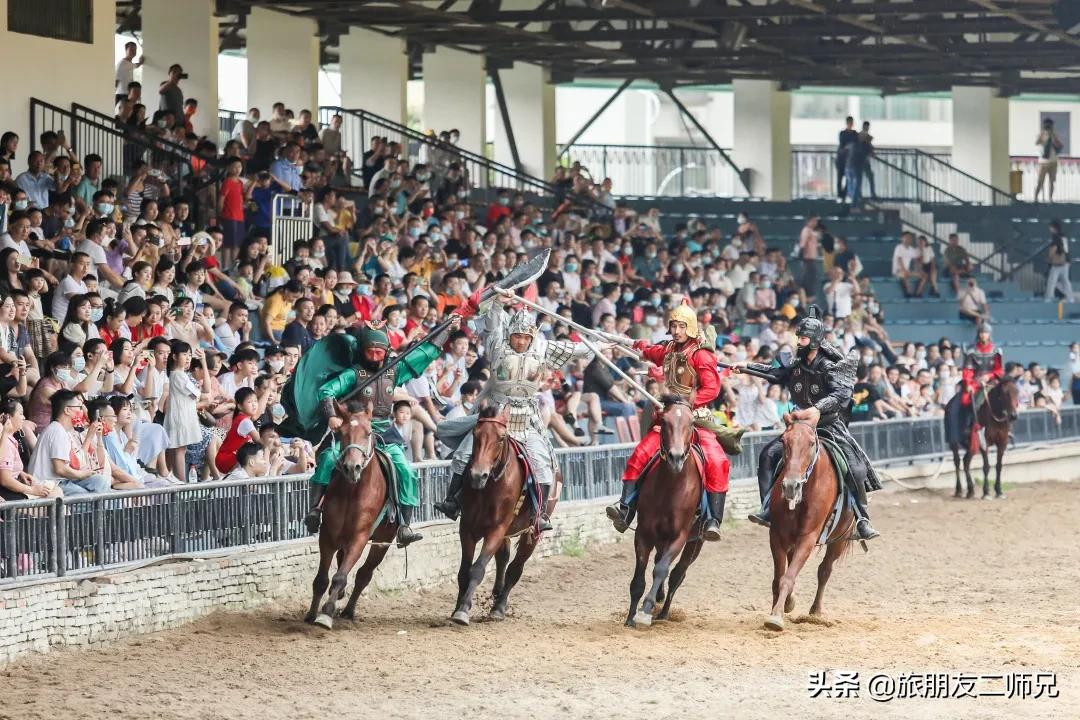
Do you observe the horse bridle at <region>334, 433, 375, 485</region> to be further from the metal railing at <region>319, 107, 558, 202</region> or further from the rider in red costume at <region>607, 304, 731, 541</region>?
the metal railing at <region>319, 107, 558, 202</region>

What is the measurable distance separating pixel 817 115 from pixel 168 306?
56720 millimetres

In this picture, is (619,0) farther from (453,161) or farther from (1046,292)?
(1046,292)

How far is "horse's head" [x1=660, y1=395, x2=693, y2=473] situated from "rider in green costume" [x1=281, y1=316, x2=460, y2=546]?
168cm

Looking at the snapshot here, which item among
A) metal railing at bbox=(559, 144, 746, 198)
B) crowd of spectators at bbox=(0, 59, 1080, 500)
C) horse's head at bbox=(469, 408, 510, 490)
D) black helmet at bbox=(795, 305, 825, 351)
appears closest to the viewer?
horse's head at bbox=(469, 408, 510, 490)

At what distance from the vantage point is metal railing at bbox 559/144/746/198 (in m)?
38.1

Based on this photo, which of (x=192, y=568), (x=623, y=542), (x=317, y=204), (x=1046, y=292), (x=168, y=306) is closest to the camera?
(x=192, y=568)

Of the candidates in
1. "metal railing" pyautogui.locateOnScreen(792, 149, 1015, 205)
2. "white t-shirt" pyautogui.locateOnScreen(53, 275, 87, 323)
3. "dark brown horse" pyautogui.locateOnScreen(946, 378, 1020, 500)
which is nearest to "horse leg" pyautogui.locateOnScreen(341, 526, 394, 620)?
"white t-shirt" pyautogui.locateOnScreen(53, 275, 87, 323)

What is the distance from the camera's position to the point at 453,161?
1117 inches

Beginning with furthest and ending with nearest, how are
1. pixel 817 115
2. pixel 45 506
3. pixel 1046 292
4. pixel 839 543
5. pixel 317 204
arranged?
pixel 817 115, pixel 1046 292, pixel 317 204, pixel 839 543, pixel 45 506

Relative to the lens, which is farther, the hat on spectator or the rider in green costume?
the hat on spectator

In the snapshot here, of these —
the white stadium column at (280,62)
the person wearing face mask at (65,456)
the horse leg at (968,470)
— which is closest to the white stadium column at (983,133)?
the horse leg at (968,470)

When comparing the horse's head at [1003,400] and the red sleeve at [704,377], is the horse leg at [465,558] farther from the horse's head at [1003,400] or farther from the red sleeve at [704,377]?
the horse's head at [1003,400]

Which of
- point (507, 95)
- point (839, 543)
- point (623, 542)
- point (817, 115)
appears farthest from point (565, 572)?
point (817, 115)

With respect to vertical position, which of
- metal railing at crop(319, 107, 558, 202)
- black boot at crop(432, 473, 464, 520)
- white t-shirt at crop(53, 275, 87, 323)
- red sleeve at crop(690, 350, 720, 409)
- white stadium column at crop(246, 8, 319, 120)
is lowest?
black boot at crop(432, 473, 464, 520)
